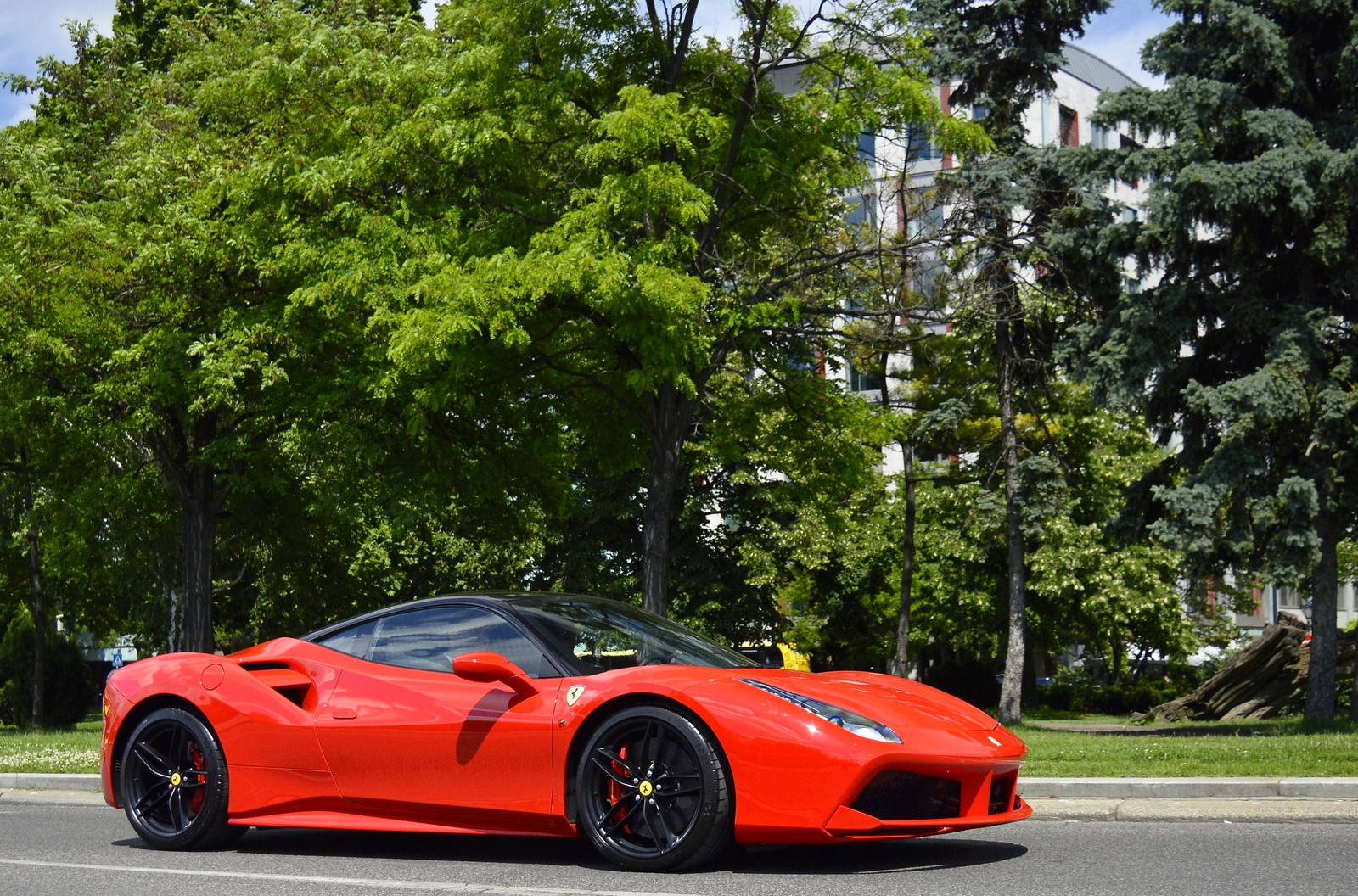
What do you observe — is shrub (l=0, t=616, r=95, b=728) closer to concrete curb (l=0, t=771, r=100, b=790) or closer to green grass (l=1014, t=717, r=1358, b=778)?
concrete curb (l=0, t=771, r=100, b=790)

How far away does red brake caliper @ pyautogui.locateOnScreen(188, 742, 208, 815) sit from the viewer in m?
7.07

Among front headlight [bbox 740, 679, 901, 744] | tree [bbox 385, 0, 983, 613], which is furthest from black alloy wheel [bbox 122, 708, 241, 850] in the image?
tree [bbox 385, 0, 983, 613]

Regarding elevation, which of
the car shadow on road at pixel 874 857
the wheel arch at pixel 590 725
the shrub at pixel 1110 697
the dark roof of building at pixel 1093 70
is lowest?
the shrub at pixel 1110 697

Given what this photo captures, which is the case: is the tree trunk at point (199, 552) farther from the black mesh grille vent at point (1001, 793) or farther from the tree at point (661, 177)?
the black mesh grille vent at point (1001, 793)

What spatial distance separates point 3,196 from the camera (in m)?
19.1

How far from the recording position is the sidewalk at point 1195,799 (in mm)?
8117

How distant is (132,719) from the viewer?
289 inches

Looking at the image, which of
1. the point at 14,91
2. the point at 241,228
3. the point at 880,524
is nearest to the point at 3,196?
the point at 241,228

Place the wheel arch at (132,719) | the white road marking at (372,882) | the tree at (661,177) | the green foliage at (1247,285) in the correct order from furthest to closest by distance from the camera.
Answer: the green foliage at (1247,285) → the tree at (661,177) → the wheel arch at (132,719) → the white road marking at (372,882)

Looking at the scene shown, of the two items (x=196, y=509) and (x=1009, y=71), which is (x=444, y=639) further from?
(x=1009, y=71)

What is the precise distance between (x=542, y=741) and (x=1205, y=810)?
181 inches

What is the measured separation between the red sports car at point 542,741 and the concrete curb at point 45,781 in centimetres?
453

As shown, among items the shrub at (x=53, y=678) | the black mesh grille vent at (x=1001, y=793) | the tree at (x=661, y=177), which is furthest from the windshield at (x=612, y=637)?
the shrub at (x=53, y=678)

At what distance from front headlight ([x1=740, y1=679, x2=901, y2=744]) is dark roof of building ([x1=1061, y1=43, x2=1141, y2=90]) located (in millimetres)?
52950
